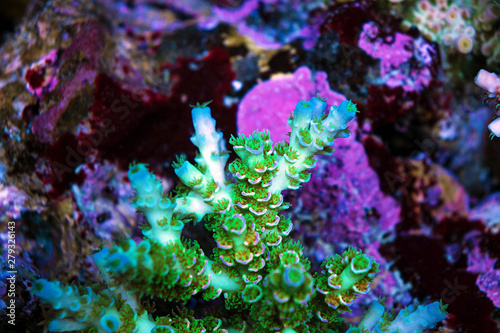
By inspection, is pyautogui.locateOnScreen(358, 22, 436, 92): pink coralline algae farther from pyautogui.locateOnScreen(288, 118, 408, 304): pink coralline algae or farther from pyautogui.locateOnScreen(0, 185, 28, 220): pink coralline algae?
pyautogui.locateOnScreen(0, 185, 28, 220): pink coralline algae

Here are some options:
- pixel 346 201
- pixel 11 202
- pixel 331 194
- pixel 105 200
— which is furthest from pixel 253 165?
pixel 11 202

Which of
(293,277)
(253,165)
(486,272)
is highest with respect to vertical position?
(253,165)

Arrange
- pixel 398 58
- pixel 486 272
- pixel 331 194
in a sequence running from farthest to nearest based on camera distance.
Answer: pixel 398 58
pixel 331 194
pixel 486 272

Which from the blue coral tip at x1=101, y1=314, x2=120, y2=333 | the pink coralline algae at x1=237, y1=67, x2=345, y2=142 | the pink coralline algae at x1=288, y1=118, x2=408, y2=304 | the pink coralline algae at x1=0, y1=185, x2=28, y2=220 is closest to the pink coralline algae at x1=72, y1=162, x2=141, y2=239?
the pink coralline algae at x1=0, y1=185, x2=28, y2=220

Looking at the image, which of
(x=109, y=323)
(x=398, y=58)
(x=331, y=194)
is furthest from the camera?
(x=398, y=58)

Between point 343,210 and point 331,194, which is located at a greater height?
point 331,194

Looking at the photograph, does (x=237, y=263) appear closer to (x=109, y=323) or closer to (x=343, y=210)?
(x=109, y=323)
